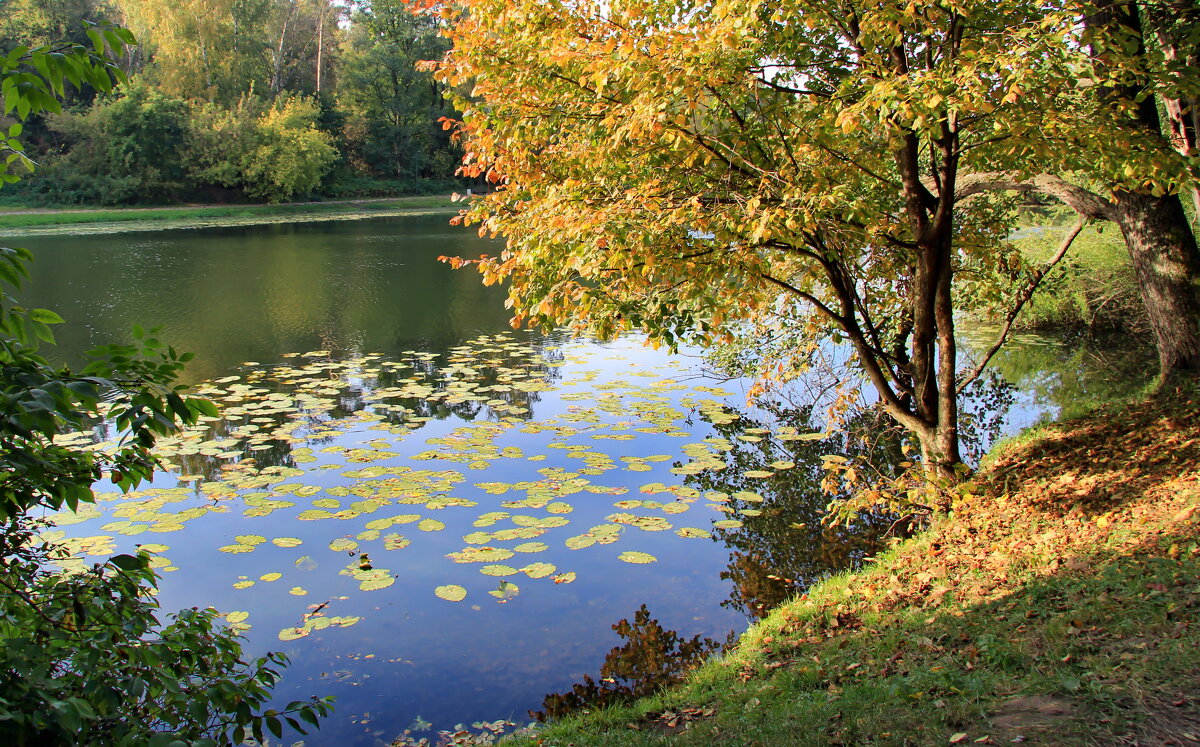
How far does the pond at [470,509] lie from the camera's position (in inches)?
261

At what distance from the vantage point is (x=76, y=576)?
2979 mm

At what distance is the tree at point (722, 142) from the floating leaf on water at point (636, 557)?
258 centimetres

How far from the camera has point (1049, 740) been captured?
3.52 m

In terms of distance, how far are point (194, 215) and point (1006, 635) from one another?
180 feet

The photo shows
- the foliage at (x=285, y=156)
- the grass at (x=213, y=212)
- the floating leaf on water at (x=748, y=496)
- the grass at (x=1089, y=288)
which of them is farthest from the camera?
the foliage at (x=285, y=156)

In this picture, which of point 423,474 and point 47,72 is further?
point 423,474

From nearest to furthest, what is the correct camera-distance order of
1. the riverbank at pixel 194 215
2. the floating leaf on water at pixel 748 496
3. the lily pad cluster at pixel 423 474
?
the lily pad cluster at pixel 423 474, the floating leaf on water at pixel 748 496, the riverbank at pixel 194 215

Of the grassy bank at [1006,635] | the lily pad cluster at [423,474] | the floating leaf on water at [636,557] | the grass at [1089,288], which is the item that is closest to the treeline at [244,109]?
the lily pad cluster at [423,474]

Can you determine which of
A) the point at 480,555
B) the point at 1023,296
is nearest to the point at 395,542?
the point at 480,555

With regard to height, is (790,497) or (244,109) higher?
(244,109)

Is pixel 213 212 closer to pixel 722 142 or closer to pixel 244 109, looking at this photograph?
pixel 244 109

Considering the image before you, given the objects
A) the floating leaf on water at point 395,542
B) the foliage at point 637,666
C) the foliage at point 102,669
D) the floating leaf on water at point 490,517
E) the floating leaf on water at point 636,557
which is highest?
the foliage at point 102,669

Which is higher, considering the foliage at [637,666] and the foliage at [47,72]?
the foliage at [47,72]

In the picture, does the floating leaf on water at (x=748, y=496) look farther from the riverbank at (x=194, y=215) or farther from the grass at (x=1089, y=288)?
the riverbank at (x=194, y=215)
